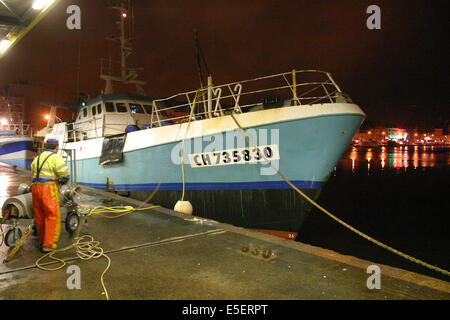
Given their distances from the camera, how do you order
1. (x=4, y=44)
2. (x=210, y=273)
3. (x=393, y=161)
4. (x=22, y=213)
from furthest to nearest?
(x=393, y=161) → (x=4, y=44) → (x=22, y=213) → (x=210, y=273)

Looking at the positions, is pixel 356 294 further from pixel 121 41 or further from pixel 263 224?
pixel 121 41

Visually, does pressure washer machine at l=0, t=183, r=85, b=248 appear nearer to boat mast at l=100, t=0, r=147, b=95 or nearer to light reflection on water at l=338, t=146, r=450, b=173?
boat mast at l=100, t=0, r=147, b=95

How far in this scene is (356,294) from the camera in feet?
9.12

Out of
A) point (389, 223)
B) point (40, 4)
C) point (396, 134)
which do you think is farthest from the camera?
point (396, 134)

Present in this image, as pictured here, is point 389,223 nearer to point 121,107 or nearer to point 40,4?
point 121,107

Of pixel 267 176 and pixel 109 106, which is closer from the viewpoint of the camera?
pixel 267 176

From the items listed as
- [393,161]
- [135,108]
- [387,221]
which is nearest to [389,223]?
[387,221]

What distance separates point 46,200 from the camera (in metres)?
3.95

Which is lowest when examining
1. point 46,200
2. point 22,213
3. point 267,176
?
point 22,213

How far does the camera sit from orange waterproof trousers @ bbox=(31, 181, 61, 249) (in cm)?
394

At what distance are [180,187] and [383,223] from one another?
24.6 feet

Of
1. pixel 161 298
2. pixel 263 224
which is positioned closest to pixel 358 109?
pixel 263 224

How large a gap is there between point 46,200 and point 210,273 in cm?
244

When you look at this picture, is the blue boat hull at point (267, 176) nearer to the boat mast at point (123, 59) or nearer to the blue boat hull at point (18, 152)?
the boat mast at point (123, 59)
